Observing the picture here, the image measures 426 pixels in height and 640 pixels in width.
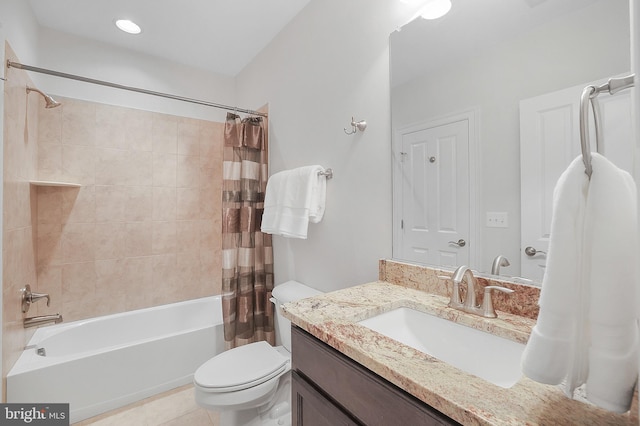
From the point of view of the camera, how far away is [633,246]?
0.40 metres

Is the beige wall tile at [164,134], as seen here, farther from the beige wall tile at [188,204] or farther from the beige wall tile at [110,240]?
the beige wall tile at [110,240]

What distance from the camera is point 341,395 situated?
2.28ft

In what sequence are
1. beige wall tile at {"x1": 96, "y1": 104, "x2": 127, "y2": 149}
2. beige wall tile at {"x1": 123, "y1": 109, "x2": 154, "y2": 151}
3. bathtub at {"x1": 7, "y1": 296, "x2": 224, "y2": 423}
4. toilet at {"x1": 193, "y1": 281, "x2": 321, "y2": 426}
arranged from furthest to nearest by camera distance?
beige wall tile at {"x1": 123, "y1": 109, "x2": 154, "y2": 151}
beige wall tile at {"x1": 96, "y1": 104, "x2": 127, "y2": 149}
bathtub at {"x1": 7, "y1": 296, "x2": 224, "y2": 423}
toilet at {"x1": 193, "y1": 281, "x2": 321, "y2": 426}

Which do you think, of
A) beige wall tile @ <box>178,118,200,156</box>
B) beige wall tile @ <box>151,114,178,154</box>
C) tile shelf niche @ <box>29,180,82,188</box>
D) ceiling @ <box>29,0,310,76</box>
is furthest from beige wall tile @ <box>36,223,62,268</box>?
ceiling @ <box>29,0,310,76</box>

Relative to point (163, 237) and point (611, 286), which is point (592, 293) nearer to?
point (611, 286)

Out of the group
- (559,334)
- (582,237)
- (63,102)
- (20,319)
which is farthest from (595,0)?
(63,102)

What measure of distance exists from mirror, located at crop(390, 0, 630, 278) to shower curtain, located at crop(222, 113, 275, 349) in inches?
47.4

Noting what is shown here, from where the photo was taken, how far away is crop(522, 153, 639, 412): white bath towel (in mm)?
381

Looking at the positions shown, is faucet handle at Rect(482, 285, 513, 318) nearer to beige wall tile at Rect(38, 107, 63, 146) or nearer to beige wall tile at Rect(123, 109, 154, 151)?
beige wall tile at Rect(123, 109, 154, 151)

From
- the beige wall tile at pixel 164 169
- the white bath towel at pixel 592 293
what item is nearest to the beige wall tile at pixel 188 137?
the beige wall tile at pixel 164 169

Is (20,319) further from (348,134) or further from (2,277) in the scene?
(348,134)

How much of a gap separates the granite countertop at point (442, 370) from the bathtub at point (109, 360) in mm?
1516

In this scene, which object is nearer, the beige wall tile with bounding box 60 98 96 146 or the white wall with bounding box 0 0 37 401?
the white wall with bounding box 0 0 37 401

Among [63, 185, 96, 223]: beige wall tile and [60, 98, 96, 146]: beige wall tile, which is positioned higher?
[60, 98, 96, 146]: beige wall tile
